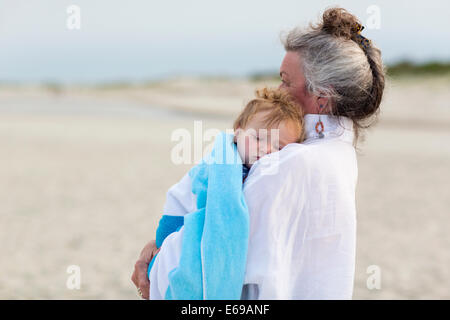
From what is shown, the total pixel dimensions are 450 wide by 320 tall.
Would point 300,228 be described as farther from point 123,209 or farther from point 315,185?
point 123,209

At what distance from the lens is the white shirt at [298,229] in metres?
1.64

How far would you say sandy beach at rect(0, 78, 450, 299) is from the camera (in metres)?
5.12

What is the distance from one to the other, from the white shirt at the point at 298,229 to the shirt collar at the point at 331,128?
0.26 feet

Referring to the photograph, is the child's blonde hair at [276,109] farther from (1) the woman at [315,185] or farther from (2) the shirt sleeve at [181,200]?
(2) the shirt sleeve at [181,200]

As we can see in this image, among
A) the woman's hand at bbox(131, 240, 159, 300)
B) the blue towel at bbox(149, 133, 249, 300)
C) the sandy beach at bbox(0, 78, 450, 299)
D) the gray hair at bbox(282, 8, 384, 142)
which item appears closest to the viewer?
the blue towel at bbox(149, 133, 249, 300)

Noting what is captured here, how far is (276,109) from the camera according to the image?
5.92 feet

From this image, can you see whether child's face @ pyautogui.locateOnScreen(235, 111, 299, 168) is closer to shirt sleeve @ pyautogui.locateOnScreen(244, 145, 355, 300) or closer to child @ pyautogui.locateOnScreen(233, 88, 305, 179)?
child @ pyautogui.locateOnScreen(233, 88, 305, 179)

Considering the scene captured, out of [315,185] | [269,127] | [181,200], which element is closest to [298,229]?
[315,185]

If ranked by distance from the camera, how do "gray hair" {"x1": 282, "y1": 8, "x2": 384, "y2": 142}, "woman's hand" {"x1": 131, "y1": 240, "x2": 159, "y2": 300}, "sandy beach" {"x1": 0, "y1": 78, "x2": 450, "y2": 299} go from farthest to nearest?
"sandy beach" {"x1": 0, "y1": 78, "x2": 450, "y2": 299}
"woman's hand" {"x1": 131, "y1": 240, "x2": 159, "y2": 300}
"gray hair" {"x1": 282, "y1": 8, "x2": 384, "y2": 142}

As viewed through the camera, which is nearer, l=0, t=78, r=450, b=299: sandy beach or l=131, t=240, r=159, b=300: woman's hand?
l=131, t=240, r=159, b=300: woman's hand

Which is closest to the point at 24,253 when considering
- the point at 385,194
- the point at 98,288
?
the point at 98,288

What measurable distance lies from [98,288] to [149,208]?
2.96m

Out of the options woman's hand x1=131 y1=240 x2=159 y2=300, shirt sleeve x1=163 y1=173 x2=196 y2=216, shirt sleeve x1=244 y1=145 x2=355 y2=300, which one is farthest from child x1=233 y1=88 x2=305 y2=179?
woman's hand x1=131 y1=240 x2=159 y2=300

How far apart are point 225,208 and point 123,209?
6.30 metres
